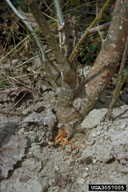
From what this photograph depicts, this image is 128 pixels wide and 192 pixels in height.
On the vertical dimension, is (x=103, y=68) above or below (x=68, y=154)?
above

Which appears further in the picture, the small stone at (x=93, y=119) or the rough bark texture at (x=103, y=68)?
the small stone at (x=93, y=119)

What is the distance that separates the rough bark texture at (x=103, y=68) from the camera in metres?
1.22

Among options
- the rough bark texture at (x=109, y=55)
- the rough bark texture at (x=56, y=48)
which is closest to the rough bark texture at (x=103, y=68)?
the rough bark texture at (x=109, y=55)

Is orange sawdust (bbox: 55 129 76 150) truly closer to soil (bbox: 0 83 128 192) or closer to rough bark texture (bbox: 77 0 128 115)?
soil (bbox: 0 83 128 192)

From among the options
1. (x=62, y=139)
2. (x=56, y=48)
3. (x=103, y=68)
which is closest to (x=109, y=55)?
(x=103, y=68)

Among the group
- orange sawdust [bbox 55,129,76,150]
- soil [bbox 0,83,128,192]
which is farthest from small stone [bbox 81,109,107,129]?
orange sawdust [bbox 55,129,76,150]

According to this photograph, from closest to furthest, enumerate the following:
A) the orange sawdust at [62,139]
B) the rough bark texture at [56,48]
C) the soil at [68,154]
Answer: the rough bark texture at [56,48]
the soil at [68,154]
the orange sawdust at [62,139]

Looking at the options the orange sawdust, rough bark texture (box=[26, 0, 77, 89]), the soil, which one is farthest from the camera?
the orange sawdust

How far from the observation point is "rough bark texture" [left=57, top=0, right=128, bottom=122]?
4.00 feet

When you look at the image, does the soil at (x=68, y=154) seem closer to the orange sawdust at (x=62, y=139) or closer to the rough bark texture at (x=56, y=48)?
the orange sawdust at (x=62, y=139)

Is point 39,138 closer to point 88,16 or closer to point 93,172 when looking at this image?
point 93,172

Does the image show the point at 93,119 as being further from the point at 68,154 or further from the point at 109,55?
the point at 109,55

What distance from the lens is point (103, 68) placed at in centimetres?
134

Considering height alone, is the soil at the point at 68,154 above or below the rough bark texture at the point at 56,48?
below
